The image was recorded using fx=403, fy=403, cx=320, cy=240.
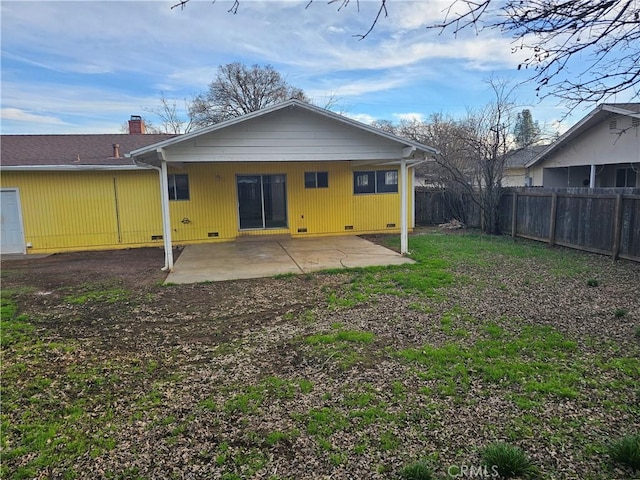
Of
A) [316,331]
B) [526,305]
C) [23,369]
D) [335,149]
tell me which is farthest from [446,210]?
[23,369]

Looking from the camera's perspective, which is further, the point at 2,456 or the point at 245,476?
the point at 2,456

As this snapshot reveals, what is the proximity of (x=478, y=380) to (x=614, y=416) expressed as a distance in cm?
98

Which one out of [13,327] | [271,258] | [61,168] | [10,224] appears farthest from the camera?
[10,224]

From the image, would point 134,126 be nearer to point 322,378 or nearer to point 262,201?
point 262,201

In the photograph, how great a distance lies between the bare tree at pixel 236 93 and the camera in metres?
28.0

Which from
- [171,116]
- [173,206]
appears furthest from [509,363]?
[171,116]

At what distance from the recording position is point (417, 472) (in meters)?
2.42

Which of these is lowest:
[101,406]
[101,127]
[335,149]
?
[101,406]

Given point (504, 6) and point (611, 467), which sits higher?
point (504, 6)

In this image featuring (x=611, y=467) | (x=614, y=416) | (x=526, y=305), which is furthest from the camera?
(x=526, y=305)

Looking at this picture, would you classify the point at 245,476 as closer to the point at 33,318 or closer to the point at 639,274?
the point at 33,318

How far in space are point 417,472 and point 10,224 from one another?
12965mm

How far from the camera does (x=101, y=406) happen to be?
3406 mm

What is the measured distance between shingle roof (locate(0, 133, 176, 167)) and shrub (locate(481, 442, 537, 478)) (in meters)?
11.8
